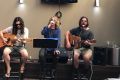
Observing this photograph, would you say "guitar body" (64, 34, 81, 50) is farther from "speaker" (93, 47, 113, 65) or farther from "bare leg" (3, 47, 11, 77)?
"bare leg" (3, 47, 11, 77)

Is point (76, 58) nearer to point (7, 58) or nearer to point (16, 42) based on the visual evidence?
point (16, 42)

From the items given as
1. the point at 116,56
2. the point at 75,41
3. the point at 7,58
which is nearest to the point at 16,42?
the point at 7,58

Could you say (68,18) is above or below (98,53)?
above

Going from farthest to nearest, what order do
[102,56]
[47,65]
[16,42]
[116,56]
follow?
[116,56] → [102,56] → [47,65] → [16,42]

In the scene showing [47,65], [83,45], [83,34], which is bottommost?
[47,65]

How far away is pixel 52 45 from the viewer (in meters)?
8.05

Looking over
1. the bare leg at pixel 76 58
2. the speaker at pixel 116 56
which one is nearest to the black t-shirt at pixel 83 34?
the bare leg at pixel 76 58

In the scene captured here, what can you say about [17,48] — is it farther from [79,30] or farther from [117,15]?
[117,15]

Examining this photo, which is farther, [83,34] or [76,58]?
[83,34]

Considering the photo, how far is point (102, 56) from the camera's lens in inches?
359

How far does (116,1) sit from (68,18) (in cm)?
120

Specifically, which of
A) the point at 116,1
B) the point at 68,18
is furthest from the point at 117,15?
the point at 68,18

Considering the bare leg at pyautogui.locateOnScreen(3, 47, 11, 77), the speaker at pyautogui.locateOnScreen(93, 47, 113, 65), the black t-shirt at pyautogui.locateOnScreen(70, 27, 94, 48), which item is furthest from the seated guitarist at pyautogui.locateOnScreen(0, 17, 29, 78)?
the speaker at pyautogui.locateOnScreen(93, 47, 113, 65)

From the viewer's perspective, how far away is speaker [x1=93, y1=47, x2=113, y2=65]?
9.10m
